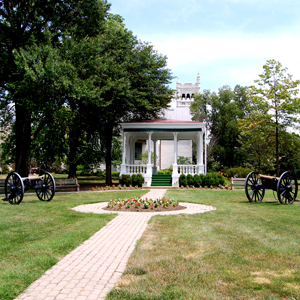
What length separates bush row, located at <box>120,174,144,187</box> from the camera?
2282cm

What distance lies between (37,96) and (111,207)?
335 inches

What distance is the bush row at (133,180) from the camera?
898 inches

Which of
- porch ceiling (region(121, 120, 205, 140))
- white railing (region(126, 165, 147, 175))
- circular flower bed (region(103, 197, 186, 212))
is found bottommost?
circular flower bed (region(103, 197, 186, 212))

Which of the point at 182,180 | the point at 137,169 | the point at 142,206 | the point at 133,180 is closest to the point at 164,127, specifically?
the point at 137,169

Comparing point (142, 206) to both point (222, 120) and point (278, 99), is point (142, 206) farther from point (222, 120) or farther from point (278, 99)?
point (222, 120)

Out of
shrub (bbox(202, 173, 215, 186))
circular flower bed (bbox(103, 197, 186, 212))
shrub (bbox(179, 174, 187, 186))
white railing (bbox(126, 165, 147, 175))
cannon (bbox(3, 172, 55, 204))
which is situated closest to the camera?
circular flower bed (bbox(103, 197, 186, 212))

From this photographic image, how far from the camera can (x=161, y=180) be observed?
2448cm

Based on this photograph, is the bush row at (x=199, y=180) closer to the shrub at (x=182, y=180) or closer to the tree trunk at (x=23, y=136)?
the shrub at (x=182, y=180)

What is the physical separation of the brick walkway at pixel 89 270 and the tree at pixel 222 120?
33322 mm

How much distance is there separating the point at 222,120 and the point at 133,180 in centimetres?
2159

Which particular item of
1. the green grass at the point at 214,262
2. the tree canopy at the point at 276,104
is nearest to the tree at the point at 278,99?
the tree canopy at the point at 276,104

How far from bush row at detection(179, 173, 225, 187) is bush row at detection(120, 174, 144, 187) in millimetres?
2948

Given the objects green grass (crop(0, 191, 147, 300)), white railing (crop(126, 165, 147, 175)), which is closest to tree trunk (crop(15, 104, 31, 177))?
white railing (crop(126, 165, 147, 175))

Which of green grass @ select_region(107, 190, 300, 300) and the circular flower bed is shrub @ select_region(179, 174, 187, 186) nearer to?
the circular flower bed
